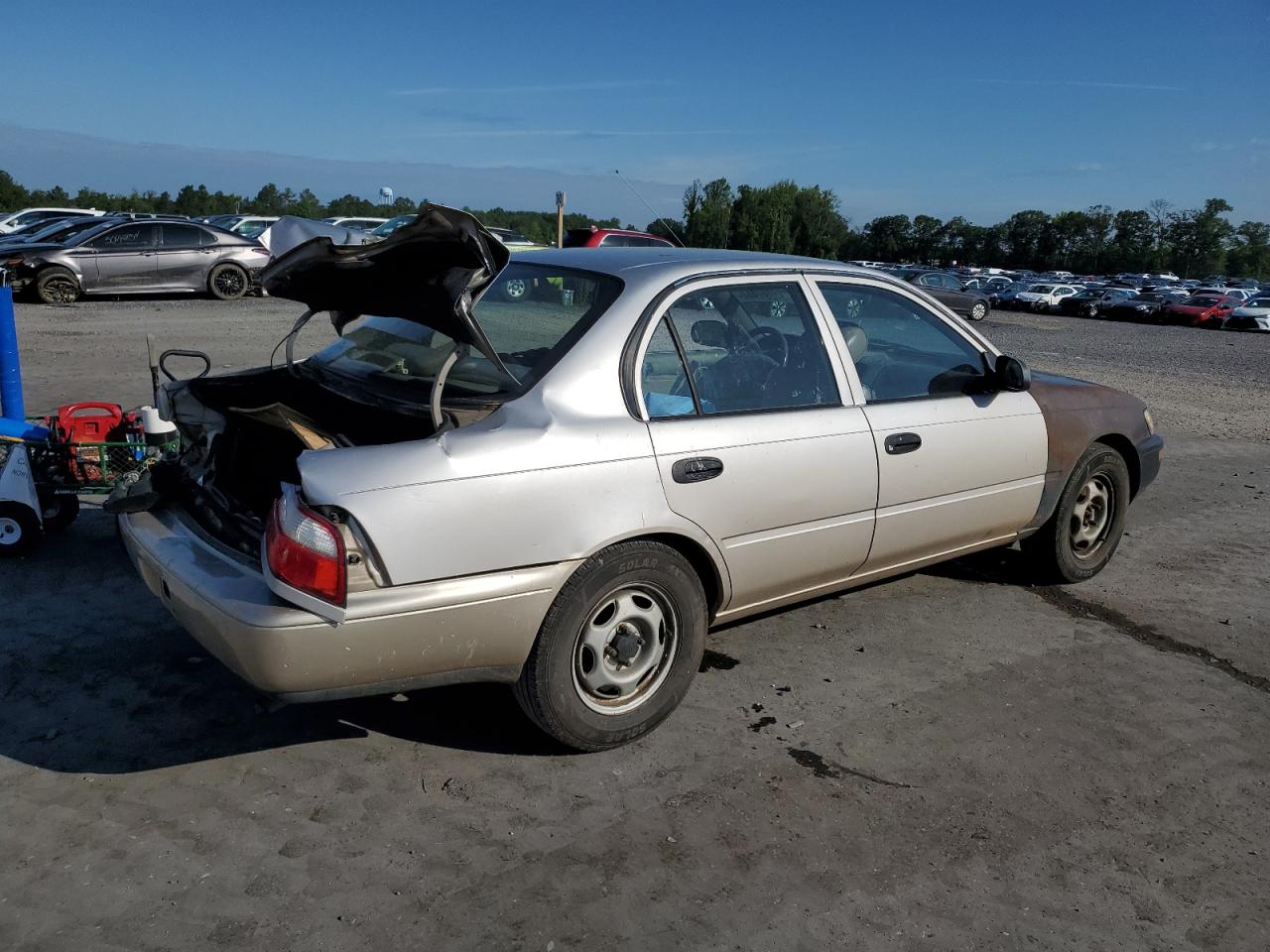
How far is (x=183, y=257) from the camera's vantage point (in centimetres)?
1867

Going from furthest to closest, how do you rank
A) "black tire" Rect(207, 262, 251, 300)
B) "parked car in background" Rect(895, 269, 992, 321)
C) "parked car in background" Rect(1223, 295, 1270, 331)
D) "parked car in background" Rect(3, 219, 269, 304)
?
"parked car in background" Rect(1223, 295, 1270, 331) → "parked car in background" Rect(895, 269, 992, 321) → "black tire" Rect(207, 262, 251, 300) → "parked car in background" Rect(3, 219, 269, 304)

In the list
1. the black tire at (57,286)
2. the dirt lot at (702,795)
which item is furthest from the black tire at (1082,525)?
the black tire at (57,286)

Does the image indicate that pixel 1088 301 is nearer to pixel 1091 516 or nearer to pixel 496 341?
pixel 1091 516

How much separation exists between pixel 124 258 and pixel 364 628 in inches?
692

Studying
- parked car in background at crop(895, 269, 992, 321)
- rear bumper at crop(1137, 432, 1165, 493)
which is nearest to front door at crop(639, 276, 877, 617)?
rear bumper at crop(1137, 432, 1165, 493)

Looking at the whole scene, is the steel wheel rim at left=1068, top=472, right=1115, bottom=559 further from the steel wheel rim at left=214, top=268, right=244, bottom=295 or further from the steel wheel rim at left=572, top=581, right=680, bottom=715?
the steel wheel rim at left=214, top=268, right=244, bottom=295

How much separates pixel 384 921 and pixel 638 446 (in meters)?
1.62

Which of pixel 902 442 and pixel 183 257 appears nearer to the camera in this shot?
pixel 902 442

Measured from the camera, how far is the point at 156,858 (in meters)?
2.95

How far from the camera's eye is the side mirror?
4.66m

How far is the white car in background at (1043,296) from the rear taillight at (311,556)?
42.5 metres

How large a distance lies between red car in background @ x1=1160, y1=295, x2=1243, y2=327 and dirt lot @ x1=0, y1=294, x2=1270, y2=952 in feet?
118

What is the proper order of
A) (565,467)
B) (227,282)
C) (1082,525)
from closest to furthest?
(565,467), (1082,525), (227,282)

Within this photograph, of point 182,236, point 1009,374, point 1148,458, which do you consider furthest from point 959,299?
point 1009,374
